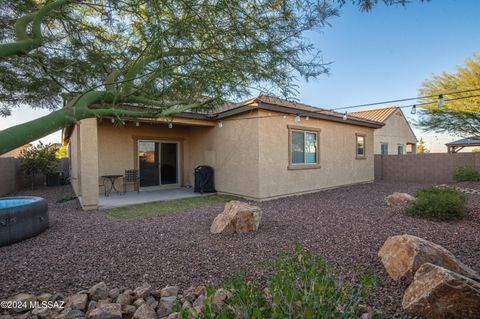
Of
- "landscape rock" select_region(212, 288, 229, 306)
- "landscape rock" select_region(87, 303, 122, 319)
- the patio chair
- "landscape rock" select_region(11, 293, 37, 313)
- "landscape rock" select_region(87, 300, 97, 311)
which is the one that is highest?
the patio chair

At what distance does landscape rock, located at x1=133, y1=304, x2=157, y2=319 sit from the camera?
2330 millimetres

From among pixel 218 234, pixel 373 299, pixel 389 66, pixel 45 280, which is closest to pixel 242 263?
pixel 218 234

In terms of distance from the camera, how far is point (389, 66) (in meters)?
7.84

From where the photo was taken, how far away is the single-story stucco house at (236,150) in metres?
8.24

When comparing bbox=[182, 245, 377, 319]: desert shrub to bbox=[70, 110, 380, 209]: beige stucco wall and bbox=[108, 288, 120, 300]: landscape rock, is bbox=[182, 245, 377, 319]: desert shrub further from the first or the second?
bbox=[70, 110, 380, 209]: beige stucco wall

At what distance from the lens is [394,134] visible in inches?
843

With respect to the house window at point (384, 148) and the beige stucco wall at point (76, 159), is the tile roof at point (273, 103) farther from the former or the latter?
the house window at point (384, 148)

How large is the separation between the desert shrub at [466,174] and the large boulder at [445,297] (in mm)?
12127

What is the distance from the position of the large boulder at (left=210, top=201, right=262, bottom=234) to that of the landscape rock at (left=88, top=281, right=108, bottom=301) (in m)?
2.24

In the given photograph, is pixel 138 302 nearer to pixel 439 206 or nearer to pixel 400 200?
pixel 439 206

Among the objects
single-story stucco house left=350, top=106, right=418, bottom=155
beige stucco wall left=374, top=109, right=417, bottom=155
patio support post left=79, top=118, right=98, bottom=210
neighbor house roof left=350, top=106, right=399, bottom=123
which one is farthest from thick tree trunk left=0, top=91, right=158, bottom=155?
neighbor house roof left=350, top=106, right=399, bottom=123

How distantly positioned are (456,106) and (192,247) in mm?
16765

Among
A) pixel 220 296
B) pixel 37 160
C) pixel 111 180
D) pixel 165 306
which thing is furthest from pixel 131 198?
pixel 220 296

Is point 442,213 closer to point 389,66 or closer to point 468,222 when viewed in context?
point 468,222
